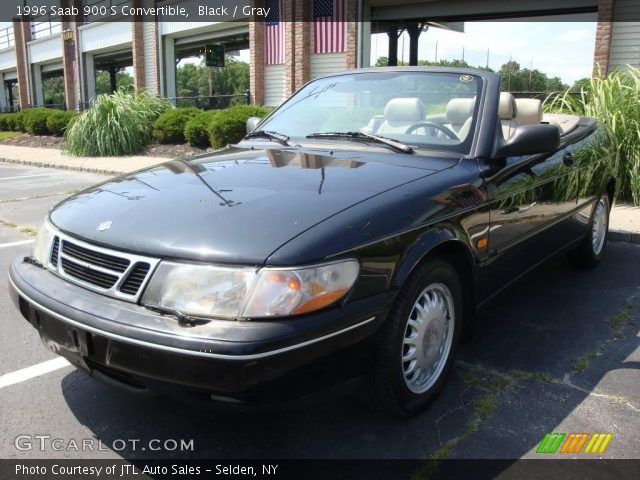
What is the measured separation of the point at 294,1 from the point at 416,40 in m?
7.16

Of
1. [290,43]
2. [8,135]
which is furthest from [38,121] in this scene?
[290,43]

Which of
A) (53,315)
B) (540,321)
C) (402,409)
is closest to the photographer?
(53,315)

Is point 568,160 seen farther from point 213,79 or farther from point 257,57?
point 213,79

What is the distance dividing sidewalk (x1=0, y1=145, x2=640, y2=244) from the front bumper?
4.94 m

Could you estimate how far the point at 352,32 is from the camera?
16.5 m

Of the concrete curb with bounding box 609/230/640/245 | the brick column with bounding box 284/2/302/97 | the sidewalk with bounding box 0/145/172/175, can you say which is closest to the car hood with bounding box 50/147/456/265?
the concrete curb with bounding box 609/230/640/245

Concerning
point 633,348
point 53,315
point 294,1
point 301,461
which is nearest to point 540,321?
point 633,348

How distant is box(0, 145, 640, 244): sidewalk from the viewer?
6270 mm

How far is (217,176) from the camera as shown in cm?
291

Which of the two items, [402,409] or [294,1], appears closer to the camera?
[402,409]

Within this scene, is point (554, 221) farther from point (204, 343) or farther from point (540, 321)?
point (204, 343)

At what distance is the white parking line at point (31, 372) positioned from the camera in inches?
124

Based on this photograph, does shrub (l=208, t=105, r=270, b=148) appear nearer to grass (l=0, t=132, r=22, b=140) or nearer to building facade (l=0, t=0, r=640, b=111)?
building facade (l=0, t=0, r=640, b=111)

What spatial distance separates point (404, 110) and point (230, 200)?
1.54 m
